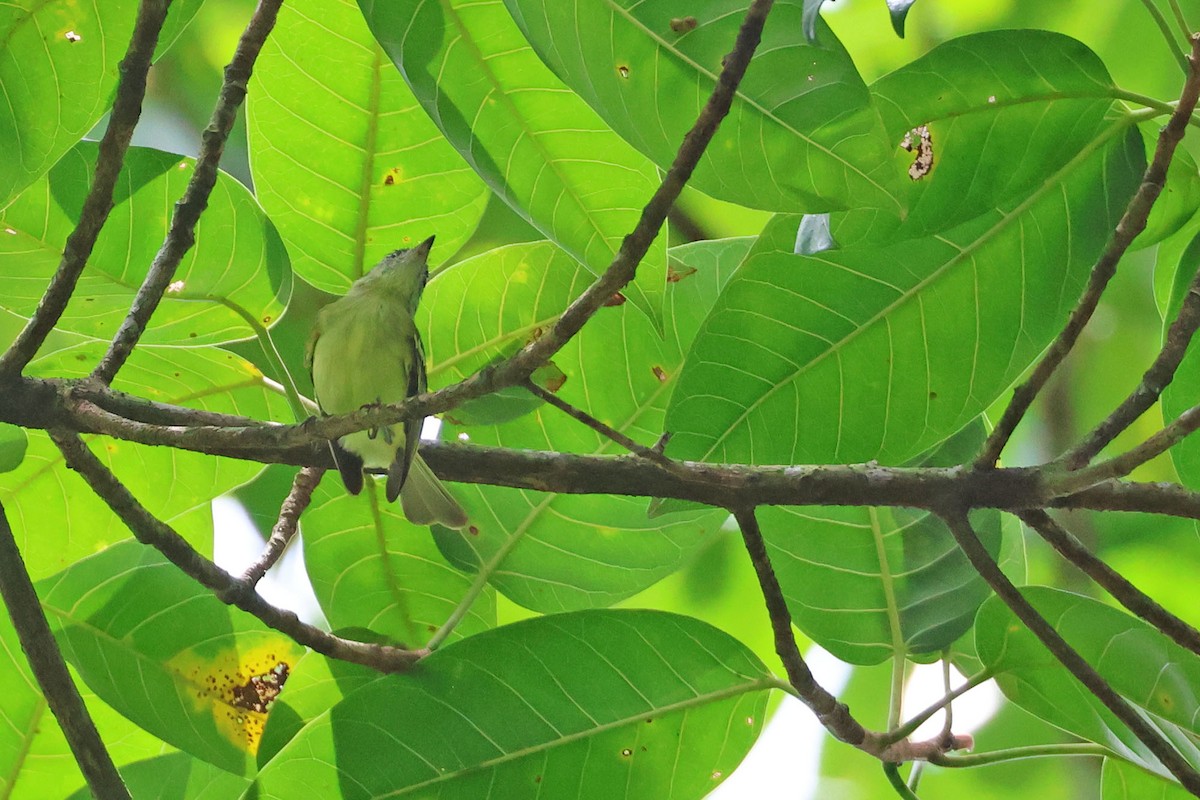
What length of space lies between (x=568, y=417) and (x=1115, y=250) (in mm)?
1045

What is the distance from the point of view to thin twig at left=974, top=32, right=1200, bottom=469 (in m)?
1.54

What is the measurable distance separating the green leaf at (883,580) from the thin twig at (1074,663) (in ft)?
1.65

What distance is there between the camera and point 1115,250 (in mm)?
1587

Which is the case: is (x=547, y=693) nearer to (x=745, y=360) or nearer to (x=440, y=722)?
(x=440, y=722)

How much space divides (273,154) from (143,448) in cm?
68

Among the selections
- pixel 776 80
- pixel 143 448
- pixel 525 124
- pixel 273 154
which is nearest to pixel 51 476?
pixel 143 448

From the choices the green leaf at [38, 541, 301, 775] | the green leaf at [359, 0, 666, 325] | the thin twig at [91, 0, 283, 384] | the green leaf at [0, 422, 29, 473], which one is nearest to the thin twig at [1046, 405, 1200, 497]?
the green leaf at [359, 0, 666, 325]

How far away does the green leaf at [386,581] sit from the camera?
2363 millimetres

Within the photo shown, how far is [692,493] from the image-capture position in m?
1.75

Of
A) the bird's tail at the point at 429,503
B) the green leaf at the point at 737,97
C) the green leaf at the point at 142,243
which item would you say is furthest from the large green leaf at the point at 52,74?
the bird's tail at the point at 429,503

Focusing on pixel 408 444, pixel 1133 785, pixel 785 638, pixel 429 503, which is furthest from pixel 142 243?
pixel 1133 785

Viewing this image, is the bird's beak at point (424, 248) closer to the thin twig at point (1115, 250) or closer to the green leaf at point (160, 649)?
the green leaf at point (160, 649)

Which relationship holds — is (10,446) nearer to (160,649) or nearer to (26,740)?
(160,649)

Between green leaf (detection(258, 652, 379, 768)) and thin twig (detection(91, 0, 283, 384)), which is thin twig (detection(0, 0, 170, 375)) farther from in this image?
green leaf (detection(258, 652, 379, 768))
